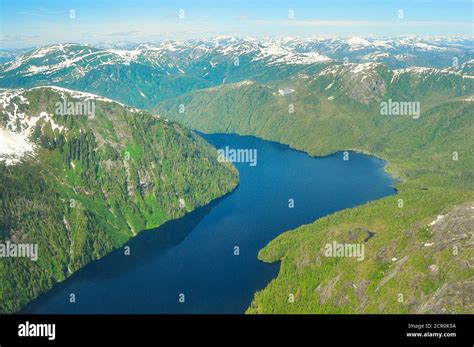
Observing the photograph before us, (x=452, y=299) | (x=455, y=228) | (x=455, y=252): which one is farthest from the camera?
(x=455, y=228)

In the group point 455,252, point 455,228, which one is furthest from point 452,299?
point 455,228

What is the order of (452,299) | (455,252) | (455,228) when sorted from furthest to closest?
(455,228) → (455,252) → (452,299)

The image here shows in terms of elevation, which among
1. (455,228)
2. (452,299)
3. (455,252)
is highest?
(455,228)

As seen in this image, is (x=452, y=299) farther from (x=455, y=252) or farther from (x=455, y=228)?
(x=455, y=228)

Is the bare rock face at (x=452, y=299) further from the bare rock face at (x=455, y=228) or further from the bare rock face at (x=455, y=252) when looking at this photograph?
the bare rock face at (x=455, y=228)

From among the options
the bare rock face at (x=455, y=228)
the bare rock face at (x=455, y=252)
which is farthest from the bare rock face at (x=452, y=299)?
the bare rock face at (x=455, y=228)

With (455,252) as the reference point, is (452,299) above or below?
below

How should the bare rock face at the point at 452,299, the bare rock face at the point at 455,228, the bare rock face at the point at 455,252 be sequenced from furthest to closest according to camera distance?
the bare rock face at the point at 455,228 < the bare rock face at the point at 455,252 < the bare rock face at the point at 452,299

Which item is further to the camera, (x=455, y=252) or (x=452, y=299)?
(x=455, y=252)

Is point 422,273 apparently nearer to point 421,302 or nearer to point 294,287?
point 421,302

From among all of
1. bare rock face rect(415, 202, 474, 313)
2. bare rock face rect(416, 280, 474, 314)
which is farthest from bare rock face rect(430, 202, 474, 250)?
bare rock face rect(416, 280, 474, 314)
